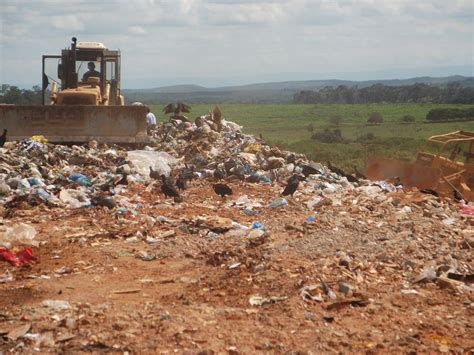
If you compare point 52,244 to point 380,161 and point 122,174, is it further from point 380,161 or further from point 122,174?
point 380,161

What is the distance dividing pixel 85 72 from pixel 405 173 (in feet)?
22.7

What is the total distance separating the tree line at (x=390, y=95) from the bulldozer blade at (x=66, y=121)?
7060 centimetres

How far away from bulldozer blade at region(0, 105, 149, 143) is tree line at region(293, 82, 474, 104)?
7060 cm

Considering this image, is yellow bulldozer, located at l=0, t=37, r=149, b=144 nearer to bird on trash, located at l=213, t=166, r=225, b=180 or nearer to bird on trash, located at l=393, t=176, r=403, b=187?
bird on trash, located at l=213, t=166, r=225, b=180

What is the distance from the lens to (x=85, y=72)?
588 inches

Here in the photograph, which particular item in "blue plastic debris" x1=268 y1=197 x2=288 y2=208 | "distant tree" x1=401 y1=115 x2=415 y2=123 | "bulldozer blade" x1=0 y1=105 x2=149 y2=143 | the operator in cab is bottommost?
"distant tree" x1=401 y1=115 x2=415 y2=123

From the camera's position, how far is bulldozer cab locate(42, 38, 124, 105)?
571 inches

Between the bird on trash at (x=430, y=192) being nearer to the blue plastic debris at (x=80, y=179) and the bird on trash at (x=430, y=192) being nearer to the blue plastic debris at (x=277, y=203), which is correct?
the blue plastic debris at (x=277, y=203)

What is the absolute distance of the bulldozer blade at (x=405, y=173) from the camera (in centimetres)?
1173

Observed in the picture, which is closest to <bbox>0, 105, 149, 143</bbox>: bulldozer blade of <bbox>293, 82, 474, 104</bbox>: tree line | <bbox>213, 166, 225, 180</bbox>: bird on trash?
<bbox>213, 166, 225, 180</bbox>: bird on trash

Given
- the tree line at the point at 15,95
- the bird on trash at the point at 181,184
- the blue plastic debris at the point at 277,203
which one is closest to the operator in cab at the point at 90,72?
the bird on trash at the point at 181,184

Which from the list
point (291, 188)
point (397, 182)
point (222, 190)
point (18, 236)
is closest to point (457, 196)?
point (397, 182)

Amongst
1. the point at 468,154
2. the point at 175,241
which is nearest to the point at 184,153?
the point at 468,154

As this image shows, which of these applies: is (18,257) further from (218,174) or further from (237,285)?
(218,174)
